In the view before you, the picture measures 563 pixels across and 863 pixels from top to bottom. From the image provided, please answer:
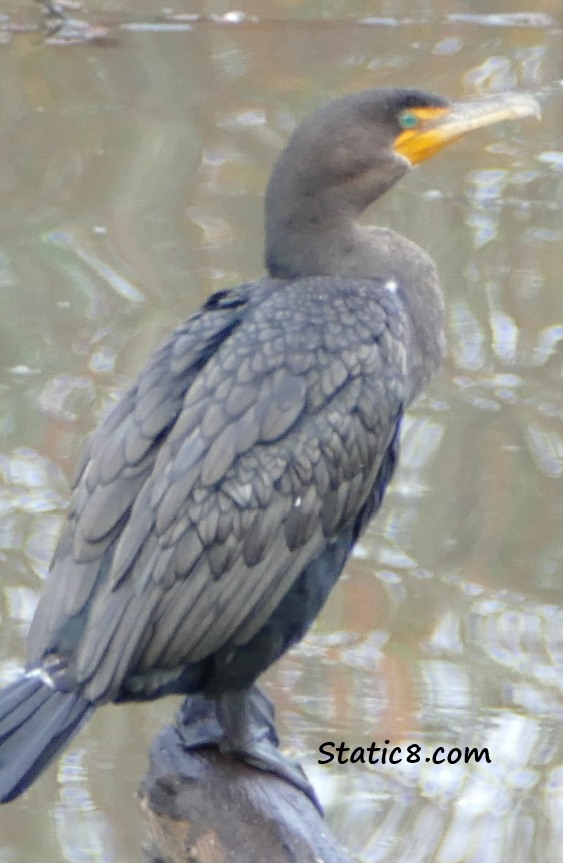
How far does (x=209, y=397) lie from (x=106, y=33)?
17.4 ft

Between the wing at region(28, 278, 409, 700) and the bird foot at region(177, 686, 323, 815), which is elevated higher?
the wing at region(28, 278, 409, 700)

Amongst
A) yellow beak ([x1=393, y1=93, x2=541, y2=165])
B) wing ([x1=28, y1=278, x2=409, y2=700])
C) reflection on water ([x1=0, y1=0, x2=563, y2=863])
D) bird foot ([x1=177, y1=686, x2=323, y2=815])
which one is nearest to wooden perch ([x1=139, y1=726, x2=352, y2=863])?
bird foot ([x1=177, y1=686, x2=323, y2=815])

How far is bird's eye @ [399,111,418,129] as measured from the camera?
10.5 ft

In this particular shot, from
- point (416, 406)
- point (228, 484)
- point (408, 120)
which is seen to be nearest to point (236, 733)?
point (228, 484)

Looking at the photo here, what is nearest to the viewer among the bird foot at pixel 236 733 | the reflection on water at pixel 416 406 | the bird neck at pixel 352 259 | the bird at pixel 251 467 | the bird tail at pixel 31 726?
the bird tail at pixel 31 726

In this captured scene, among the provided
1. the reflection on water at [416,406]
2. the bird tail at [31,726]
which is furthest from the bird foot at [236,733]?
the reflection on water at [416,406]

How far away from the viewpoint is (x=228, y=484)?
274 centimetres

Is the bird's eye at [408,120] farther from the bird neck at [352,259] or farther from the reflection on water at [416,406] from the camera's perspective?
the reflection on water at [416,406]

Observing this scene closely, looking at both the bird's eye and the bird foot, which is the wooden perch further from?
the bird's eye

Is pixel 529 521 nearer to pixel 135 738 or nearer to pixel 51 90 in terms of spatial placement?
pixel 135 738

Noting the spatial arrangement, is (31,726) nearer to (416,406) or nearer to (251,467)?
(251,467)

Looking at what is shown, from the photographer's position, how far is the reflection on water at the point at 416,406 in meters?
4.09

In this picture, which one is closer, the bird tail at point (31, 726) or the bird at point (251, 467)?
the bird tail at point (31, 726)

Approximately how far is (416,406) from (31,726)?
3026mm
